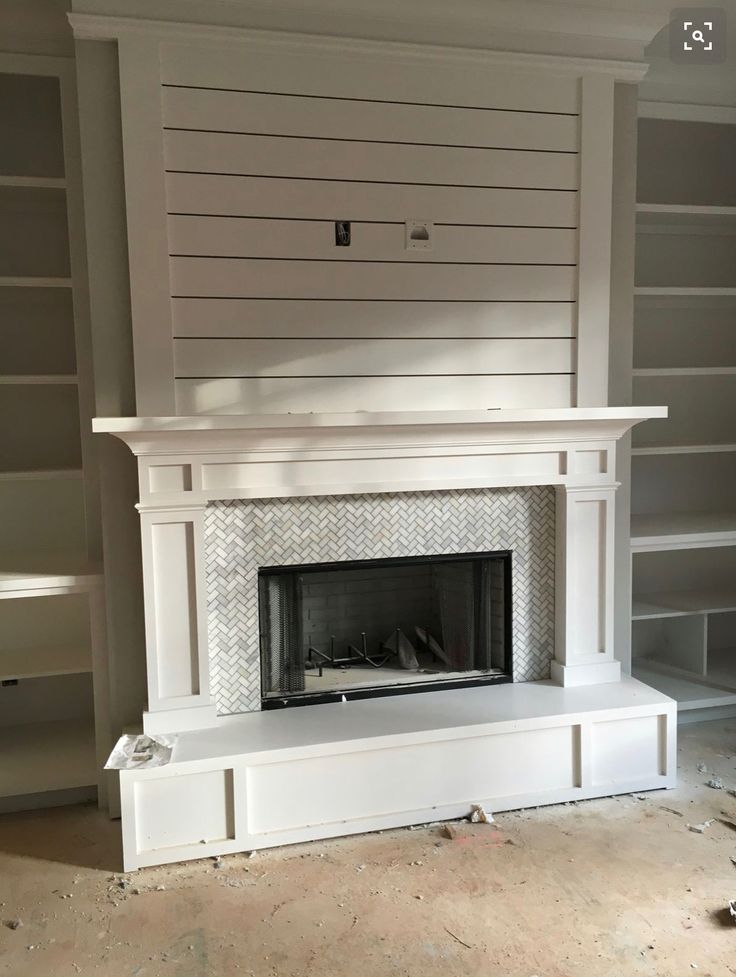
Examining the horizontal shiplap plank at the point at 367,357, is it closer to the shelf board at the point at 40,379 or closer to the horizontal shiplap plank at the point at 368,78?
the shelf board at the point at 40,379

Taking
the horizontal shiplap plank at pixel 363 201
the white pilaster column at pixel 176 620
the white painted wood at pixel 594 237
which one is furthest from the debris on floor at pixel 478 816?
the horizontal shiplap plank at pixel 363 201

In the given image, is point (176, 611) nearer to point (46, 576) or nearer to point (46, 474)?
point (46, 576)

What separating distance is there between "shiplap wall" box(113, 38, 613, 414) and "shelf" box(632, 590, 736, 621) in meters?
1.12

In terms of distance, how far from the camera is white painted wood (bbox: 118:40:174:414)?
2637 mm

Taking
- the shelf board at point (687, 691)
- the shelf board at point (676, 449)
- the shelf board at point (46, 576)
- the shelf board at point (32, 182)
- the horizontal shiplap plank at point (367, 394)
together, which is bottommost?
the shelf board at point (687, 691)

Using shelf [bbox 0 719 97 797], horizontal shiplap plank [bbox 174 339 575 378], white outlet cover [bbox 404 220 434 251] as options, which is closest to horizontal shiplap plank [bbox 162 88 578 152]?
white outlet cover [bbox 404 220 434 251]

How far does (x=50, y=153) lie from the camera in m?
3.29

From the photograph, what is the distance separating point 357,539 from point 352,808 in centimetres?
93

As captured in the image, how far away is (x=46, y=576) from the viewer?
286cm

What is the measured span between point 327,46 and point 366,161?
1.26 ft

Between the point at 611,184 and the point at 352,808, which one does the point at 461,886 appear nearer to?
the point at 352,808

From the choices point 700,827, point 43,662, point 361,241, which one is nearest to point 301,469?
point 361,241

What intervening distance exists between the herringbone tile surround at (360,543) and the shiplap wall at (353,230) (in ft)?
1.20

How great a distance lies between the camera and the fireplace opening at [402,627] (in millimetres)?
3152
